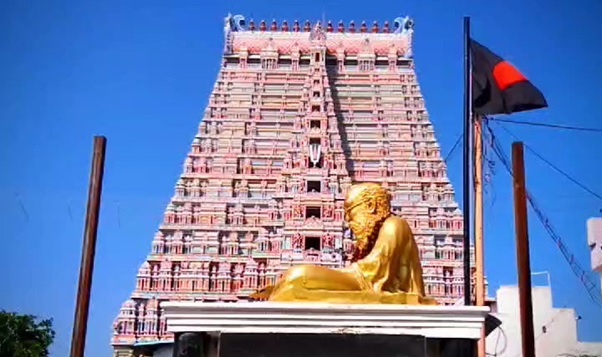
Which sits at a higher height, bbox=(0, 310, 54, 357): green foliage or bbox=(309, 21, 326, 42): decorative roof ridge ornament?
bbox=(309, 21, 326, 42): decorative roof ridge ornament

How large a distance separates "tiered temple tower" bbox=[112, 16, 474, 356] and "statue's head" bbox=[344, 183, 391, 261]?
26.3 metres

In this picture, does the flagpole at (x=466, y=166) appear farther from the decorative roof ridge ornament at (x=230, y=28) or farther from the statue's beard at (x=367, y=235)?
the decorative roof ridge ornament at (x=230, y=28)

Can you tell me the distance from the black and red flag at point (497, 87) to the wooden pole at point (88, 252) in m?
5.32

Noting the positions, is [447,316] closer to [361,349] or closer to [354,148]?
[361,349]

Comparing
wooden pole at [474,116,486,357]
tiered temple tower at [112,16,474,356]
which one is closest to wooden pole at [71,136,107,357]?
wooden pole at [474,116,486,357]

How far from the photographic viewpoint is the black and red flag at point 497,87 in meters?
10.2

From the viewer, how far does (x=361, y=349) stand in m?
5.43

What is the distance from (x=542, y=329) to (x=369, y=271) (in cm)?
2205

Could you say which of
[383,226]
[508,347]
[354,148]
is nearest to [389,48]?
[354,148]

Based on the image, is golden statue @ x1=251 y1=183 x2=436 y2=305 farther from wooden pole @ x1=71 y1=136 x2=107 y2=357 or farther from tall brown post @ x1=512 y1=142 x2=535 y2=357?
wooden pole @ x1=71 y1=136 x2=107 y2=357

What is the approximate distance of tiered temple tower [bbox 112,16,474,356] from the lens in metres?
35.1

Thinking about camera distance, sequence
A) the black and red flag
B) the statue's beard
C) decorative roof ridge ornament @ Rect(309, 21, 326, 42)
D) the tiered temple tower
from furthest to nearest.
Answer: decorative roof ridge ornament @ Rect(309, 21, 326, 42), the tiered temple tower, the black and red flag, the statue's beard

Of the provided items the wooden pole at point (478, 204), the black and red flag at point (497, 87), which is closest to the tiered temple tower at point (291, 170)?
the wooden pole at point (478, 204)

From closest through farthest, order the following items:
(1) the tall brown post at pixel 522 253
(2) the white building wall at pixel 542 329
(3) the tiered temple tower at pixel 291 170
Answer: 1. (1) the tall brown post at pixel 522 253
2. (2) the white building wall at pixel 542 329
3. (3) the tiered temple tower at pixel 291 170
